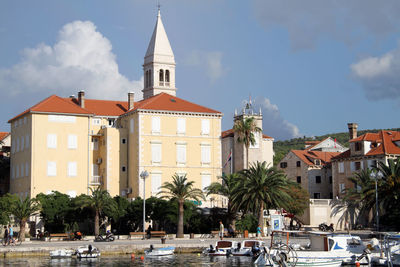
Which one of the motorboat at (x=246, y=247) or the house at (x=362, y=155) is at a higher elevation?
the house at (x=362, y=155)

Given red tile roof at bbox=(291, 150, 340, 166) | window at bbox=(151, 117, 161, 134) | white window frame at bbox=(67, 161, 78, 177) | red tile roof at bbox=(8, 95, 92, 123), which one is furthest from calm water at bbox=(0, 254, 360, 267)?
red tile roof at bbox=(291, 150, 340, 166)

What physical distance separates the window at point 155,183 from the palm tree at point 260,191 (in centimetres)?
1368

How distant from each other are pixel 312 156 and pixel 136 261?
52.8 m

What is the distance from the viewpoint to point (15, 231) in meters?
68.4

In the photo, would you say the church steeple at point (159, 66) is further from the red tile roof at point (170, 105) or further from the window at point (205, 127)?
the window at point (205, 127)

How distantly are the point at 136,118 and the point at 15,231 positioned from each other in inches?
716

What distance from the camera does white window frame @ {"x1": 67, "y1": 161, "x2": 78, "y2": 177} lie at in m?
76.1

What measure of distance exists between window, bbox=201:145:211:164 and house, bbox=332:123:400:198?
1846 cm

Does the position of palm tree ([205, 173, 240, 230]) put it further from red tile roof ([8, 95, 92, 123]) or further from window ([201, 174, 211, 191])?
red tile roof ([8, 95, 92, 123])

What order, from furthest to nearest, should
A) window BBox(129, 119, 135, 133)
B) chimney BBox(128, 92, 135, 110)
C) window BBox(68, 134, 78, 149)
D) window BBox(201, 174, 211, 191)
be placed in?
chimney BBox(128, 92, 135, 110), window BBox(201, 174, 211, 191), window BBox(129, 119, 135, 133), window BBox(68, 134, 78, 149)

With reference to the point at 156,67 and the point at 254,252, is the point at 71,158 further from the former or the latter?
the point at 254,252

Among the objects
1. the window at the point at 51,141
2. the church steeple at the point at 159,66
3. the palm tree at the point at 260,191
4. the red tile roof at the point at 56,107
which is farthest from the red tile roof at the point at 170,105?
the palm tree at the point at 260,191

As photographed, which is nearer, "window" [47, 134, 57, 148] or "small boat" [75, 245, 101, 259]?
"small boat" [75, 245, 101, 259]

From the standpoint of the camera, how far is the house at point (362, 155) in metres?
84.2
